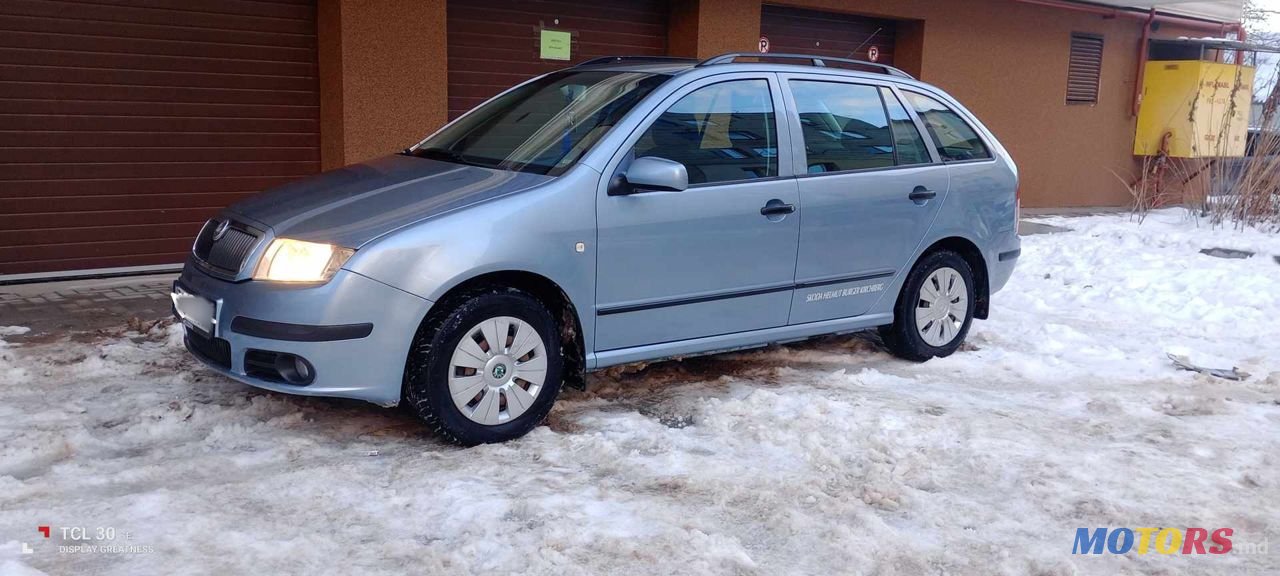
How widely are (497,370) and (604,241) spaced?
2.46 feet

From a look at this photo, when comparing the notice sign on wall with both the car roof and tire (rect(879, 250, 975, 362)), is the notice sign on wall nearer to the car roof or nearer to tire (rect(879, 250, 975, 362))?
the car roof

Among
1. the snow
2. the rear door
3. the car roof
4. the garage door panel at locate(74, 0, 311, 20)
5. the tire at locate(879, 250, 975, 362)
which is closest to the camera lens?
the snow

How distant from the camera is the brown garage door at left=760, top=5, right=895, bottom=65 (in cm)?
1119

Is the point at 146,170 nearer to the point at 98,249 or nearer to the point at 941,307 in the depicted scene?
the point at 98,249

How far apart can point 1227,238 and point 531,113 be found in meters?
8.28

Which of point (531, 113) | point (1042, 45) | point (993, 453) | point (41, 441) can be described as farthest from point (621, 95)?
point (1042, 45)

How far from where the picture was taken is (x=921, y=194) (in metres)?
5.89

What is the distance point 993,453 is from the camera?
4.61m

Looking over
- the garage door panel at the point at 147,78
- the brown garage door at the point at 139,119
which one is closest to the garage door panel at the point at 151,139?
the brown garage door at the point at 139,119

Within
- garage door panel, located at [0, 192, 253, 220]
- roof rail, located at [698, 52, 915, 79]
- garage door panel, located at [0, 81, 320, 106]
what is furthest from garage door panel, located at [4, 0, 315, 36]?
roof rail, located at [698, 52, 915, 79]

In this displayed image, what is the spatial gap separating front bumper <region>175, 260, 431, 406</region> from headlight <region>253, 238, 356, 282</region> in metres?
0.05

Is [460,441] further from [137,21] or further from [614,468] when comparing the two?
[137,21]

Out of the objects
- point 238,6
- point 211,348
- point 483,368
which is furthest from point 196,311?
point 238,6

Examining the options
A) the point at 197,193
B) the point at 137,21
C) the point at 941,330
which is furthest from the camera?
the point at 197,193
